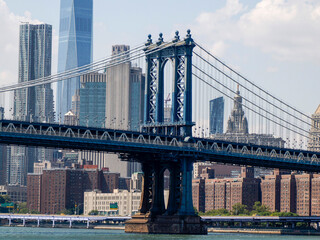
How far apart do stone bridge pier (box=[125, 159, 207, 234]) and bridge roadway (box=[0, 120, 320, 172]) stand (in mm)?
2270

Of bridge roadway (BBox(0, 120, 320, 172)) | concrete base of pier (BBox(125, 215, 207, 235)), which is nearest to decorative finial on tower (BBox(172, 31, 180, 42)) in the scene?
bridge roadway (BBox(0, 120, 320, 172))

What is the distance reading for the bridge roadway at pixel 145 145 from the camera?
128625 millimetres

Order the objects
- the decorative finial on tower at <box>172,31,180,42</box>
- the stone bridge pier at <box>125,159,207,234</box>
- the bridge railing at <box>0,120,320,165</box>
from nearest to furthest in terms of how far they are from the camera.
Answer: the bridge railing at <box>0,120,320,165</box>, the stone bridge pier at <box>125,159,207,234</box>, the decorative finial on tower at <box>172,31,180,42</box>

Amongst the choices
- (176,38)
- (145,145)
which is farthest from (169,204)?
(176,38)

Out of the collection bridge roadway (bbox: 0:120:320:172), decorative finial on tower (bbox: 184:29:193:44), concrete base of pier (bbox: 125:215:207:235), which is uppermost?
decorative finial on tower (bbox: 184:29:193:44)

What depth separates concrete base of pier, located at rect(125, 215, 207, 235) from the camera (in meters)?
138

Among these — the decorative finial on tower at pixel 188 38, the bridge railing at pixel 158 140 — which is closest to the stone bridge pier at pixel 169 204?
the bridge railing at pixel 158 140

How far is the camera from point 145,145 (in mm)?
136250

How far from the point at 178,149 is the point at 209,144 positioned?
32.2 feet

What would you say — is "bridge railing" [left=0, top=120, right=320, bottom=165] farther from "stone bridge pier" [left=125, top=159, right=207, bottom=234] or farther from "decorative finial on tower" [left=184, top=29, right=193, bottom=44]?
"decorative finial on tower" [left=184, top=29, right=193, bottom=44]

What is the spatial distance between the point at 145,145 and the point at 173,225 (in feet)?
38.4

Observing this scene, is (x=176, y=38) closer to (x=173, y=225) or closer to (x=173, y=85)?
(x=173, y=85)

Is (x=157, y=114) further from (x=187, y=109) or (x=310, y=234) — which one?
(x=310, y=234)

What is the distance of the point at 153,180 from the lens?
145 meters
